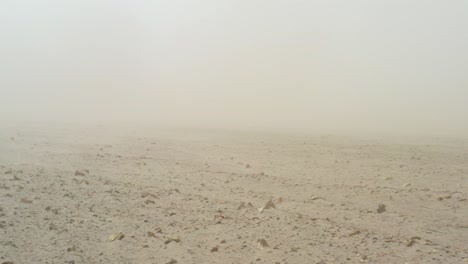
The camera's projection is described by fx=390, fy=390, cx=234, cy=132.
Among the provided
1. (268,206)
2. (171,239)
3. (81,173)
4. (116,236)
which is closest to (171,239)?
(171,239)

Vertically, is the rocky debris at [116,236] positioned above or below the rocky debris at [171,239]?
below

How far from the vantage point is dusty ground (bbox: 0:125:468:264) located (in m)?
3.64

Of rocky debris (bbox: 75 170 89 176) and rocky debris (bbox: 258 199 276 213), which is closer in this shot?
rocky debris (bbox: 258 199 276 213)

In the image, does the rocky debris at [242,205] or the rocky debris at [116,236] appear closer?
the rocky debris at [116,236]

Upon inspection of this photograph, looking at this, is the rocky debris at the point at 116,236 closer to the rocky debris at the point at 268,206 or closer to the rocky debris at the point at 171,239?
the rocky debris at the point at 171,239

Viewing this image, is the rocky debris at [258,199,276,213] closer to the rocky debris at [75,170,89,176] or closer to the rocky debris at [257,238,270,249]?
the rocky debris at [257,238,270,249]

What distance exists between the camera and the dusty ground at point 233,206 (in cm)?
364

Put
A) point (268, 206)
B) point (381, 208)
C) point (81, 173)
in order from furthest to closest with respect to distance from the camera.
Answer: point (81, 173)
point (268, 206)
point (381, 208)

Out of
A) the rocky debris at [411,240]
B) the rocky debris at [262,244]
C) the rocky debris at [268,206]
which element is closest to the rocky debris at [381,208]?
the rocky debris at [411,240]

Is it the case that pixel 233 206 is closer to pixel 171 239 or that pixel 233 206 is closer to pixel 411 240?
pixel 171 239

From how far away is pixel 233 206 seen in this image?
4.89 m

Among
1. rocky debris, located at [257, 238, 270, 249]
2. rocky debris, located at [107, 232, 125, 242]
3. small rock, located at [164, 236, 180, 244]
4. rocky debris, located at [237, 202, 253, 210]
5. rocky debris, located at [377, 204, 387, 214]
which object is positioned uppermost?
rocky debris, located at [377, 204, 387, 214]

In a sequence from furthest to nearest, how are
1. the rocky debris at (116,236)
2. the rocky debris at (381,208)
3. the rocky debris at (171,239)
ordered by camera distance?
the rocky debris at (381,208) → the rocky debris at (116,236) → the rocky debris at (171,239)

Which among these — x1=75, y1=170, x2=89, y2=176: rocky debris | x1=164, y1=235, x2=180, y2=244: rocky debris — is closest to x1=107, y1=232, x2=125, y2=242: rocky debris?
x1=164, y1=235, x2=180, y2=244: rocky debris
